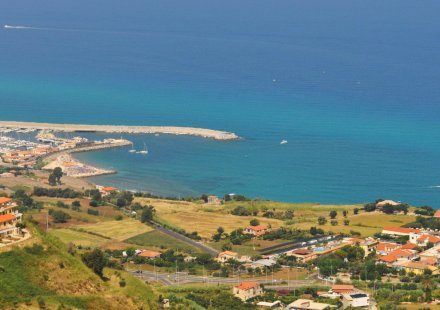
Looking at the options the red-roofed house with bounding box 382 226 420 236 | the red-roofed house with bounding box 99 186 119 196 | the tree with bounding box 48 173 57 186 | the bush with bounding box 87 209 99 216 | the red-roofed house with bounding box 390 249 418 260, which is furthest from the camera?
the tree with bounding box 48 173 57 186

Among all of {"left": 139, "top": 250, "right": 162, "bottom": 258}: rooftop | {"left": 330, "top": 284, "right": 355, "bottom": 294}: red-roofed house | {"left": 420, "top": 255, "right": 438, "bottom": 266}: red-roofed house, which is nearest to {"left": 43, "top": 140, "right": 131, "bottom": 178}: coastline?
{"left": 139, "top": 250, "right": 162, "bottom": 258}: rooftop

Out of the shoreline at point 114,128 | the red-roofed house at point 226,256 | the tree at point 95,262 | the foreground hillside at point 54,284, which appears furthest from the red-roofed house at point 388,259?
the shoreline at point 114,128

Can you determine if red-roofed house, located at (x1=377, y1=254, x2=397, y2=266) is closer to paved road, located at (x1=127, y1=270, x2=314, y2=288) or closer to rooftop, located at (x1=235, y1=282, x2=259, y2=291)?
paved road, located at (x1=127, y1=270, x2=314, y2=288)

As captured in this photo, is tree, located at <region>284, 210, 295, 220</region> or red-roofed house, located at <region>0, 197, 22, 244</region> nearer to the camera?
red-roofed house, located at <region>0, 197, 22, 244</region>

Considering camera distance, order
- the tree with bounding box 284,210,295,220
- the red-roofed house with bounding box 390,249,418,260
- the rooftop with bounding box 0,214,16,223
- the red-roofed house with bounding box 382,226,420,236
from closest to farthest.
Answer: the rooftop with bounding box 0,214,16,223 < the red-roofed house with bounding box 390,249,418,260 < the red-roofed house with bounding box 382,226,420,236 < the tree with bounding box 284,210,295,220

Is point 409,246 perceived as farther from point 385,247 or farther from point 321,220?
point 321,220

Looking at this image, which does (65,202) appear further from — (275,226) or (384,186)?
(384,186)
